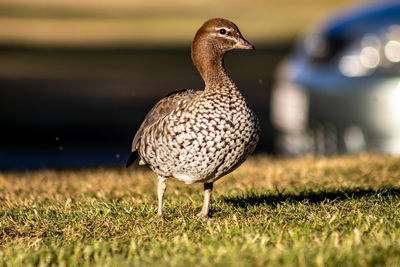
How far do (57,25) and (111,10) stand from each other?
11716mm

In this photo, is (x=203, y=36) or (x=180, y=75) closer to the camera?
(x=203, y=36)

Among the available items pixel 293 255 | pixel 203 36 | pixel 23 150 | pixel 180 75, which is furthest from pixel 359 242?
pixel 180 75

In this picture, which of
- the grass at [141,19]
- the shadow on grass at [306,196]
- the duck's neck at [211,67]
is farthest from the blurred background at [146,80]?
the duck's neck at [211,67]

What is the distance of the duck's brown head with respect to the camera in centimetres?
587

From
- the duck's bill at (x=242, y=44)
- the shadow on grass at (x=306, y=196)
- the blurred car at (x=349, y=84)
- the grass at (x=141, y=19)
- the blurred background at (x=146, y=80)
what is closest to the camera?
the duck's bill at (x=242, y=44)

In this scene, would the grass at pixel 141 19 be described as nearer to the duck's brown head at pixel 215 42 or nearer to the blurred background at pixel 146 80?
the blurred background at pixel 146 80

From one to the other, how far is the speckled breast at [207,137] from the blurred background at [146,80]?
2.28m

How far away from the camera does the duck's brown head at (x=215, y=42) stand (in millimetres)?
5871

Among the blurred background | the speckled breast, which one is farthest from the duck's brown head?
the blurred background

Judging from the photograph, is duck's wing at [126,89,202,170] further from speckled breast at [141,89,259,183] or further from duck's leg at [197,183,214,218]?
duck's leg at [197,183,214,218]

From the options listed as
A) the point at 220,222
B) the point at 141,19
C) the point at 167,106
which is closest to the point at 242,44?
the point at 167,106

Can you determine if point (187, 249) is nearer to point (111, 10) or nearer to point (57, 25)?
point (57, 25)

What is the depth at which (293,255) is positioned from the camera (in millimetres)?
4148

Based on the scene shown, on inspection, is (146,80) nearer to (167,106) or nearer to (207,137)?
(167,106)
